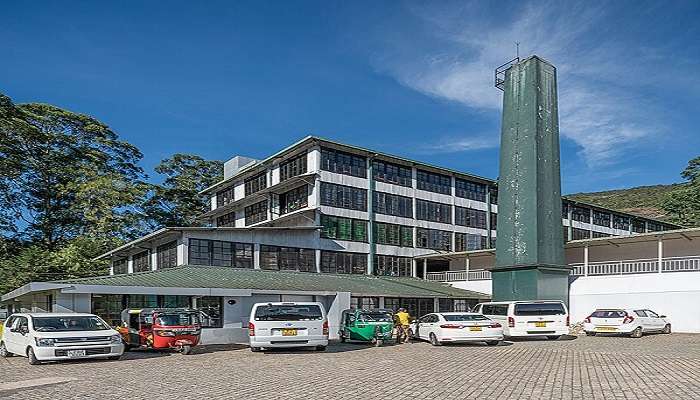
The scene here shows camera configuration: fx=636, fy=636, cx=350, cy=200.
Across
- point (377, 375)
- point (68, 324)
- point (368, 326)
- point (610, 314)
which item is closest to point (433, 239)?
point (610, 314)

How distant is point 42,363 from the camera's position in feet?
52.4

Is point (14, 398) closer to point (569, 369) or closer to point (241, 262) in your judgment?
point (569, 369)

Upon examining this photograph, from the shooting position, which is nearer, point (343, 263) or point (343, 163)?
point (343, 263)

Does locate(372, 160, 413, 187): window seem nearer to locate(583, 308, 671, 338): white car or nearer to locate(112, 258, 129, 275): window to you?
locate(583, 308, 671, 338): white car

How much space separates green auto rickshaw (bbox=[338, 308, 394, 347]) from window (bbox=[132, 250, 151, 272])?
19.4 metres

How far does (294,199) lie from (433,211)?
10.4 m

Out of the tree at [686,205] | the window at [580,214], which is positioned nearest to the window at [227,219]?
the window at [580,214]

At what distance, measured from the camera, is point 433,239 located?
44781 millimetres

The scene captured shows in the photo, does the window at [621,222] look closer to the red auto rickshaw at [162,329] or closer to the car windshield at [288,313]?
the car windshield at [288,313]

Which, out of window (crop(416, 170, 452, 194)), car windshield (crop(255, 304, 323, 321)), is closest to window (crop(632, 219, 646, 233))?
window (crop(416, 170, 452, 194))

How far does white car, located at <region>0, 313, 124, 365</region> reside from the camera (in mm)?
15758

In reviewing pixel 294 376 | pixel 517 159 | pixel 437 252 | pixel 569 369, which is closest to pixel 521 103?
pixel 517 159

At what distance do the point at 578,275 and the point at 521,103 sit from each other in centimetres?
986

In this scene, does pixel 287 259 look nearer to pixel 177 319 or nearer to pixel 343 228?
pixel 343 228
